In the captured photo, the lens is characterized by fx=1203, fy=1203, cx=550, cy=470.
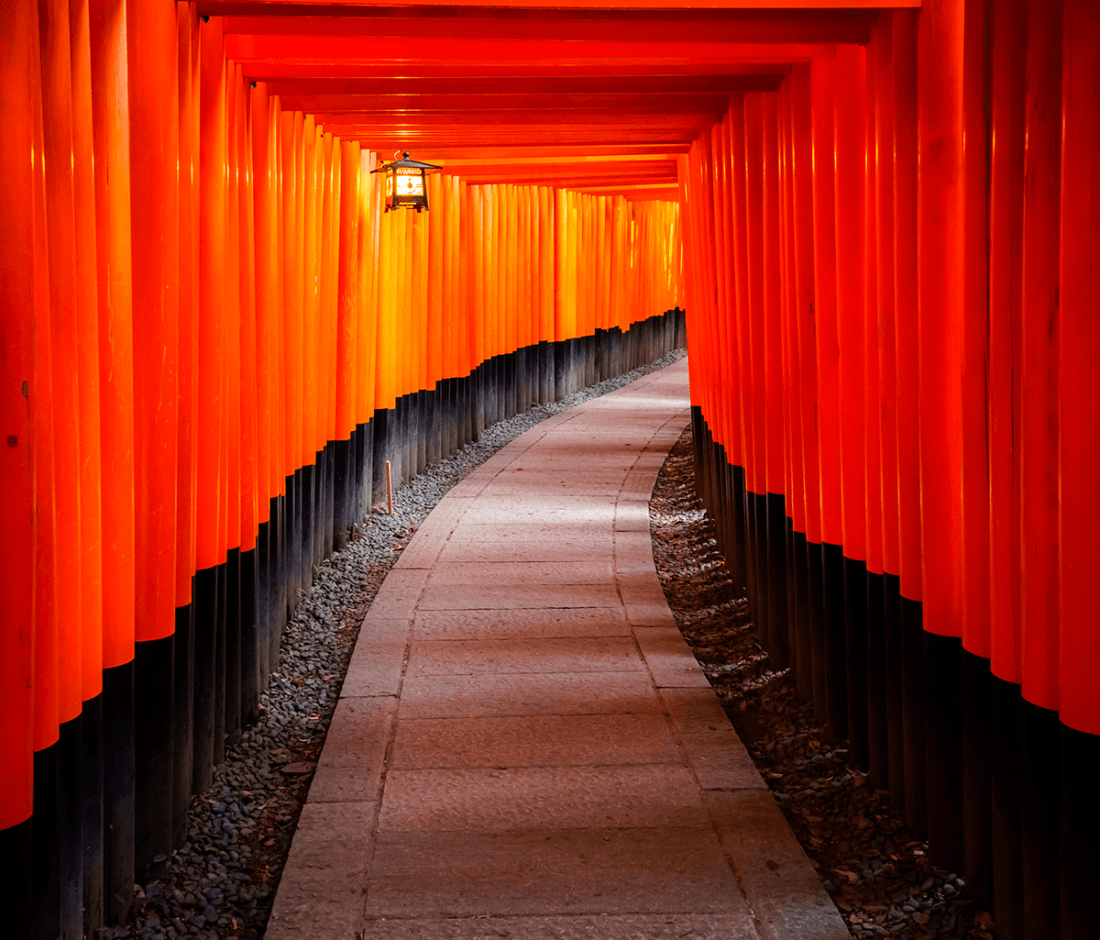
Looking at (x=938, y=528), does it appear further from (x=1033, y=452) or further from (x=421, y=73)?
A: (x=421, y=73)

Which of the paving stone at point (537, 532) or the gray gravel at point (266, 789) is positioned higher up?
the paving stone at point (537, 532)

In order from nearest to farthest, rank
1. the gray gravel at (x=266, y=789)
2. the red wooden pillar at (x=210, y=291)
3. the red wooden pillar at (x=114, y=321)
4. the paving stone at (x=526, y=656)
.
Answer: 1. the red wooden pillar at (x=114, y=321)
2. the gray gravel at (x=266, y=789)
3. the red wooden pillar at (x=210, y=291)
4. the paving stone at (x=526, y=656)

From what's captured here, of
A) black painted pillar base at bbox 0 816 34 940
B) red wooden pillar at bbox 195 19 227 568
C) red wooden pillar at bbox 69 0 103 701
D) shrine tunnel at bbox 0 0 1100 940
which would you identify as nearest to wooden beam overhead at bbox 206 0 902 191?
shrine tunnel at bbox 0 0 1100 940

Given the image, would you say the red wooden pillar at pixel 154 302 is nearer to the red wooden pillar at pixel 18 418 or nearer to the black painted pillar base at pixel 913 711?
the red wooden pillar at pixel 18 418

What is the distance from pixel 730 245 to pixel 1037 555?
4835mm

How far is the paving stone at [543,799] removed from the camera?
4.29 meters

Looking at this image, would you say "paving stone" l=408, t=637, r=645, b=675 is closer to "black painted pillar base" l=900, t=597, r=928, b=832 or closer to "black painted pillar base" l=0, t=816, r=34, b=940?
"black painted pillar base" l=900, t=597, r=928, b=832

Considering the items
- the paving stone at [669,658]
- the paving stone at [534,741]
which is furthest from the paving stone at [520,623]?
the paving stone at [534,741]

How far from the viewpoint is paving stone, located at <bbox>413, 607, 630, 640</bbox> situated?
21.7 feet

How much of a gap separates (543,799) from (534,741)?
59 centimetres

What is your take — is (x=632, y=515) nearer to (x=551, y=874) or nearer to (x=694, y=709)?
(x=694, y=709)

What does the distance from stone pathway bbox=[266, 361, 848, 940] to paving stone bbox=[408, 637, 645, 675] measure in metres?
0.02

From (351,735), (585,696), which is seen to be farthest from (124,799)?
(585,696)

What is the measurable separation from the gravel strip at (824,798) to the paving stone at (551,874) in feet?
1.43
